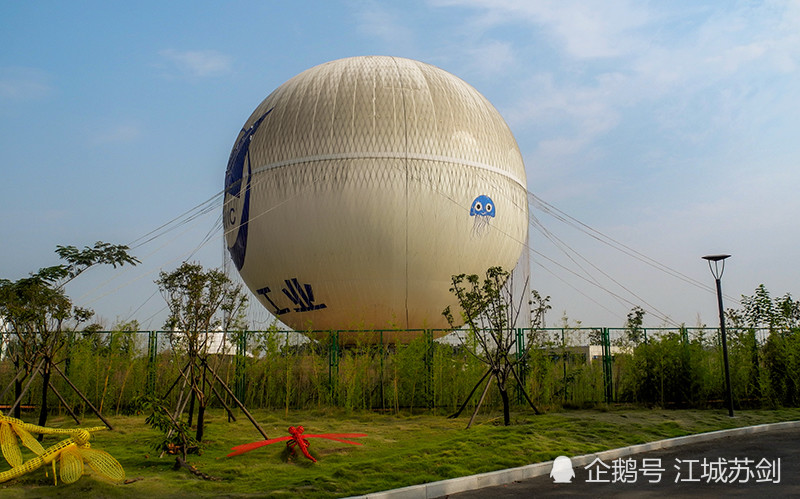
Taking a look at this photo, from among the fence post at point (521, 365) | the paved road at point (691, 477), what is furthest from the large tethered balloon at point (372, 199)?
the paved road at point (691, 477)

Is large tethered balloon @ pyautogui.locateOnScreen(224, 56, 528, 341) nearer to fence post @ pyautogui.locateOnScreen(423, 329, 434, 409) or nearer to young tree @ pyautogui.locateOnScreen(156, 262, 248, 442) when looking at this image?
fence post @ pyautogui.locateOnScreen(423, 329, 434, 409)

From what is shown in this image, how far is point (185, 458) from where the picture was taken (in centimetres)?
801

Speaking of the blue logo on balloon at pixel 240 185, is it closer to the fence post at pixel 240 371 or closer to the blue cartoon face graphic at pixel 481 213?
the fence post at pixel 240 371

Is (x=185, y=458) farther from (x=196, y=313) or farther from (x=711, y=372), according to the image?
(x=711, y=372)

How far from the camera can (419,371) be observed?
48.2 ft

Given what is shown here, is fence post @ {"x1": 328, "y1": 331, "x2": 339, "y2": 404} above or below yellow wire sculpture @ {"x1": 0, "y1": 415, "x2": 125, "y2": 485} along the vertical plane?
above

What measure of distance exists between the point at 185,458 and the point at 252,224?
10.7 m

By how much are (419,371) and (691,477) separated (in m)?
7.83

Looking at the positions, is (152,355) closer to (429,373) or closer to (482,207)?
(429,373)

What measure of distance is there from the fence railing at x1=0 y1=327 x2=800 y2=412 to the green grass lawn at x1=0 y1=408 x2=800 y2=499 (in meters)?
1.08

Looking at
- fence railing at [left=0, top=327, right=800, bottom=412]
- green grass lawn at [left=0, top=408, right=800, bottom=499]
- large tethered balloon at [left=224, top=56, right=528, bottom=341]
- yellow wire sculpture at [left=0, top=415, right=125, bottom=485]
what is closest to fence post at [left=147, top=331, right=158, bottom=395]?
fence railing at [left=0, top=327, right=800, bottom=412]

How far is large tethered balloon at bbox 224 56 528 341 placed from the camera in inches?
655

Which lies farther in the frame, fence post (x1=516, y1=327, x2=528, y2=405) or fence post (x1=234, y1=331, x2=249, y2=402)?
fence post (x1=234, y1=331, x2=249, y2=402)

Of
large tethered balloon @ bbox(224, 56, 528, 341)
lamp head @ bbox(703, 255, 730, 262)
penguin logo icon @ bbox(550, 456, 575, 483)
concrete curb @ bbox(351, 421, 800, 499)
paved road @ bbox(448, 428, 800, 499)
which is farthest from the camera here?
large tethered balloon @ bbox(224, 56, 528, 341)
